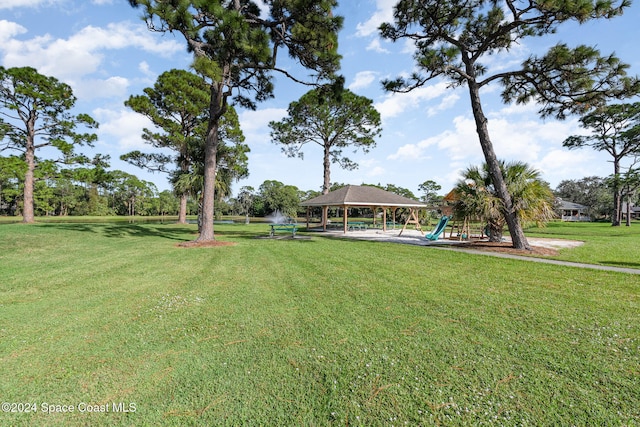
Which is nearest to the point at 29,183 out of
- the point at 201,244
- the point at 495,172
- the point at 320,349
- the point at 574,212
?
the point at 201,244

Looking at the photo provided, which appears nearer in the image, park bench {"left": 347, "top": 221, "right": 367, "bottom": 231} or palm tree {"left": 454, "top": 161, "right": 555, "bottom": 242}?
palm tree {"left": 454, "top": 161, "right": 555, "bottom": 242}

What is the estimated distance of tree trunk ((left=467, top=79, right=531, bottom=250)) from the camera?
9898 mm

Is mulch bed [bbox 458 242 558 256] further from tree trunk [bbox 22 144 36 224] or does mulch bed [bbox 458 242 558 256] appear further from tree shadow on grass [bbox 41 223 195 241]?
tree trunk [bbox 22 144 36 224]

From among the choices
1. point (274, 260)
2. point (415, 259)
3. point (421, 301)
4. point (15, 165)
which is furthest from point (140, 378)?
point (15, 165)

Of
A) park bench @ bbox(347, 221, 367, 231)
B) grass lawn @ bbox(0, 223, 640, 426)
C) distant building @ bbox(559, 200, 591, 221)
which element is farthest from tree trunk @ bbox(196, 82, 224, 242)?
distant building @ bbox(559, 200, 591, 221)

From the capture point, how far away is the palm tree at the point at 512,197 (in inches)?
399

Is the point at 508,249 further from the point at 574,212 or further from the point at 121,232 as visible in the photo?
the point at 574,212

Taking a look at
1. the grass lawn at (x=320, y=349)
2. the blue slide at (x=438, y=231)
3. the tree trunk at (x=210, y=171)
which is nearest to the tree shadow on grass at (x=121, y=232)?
the tree trunk at (x=210, y=171)

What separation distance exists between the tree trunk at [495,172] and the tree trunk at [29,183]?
2478cm

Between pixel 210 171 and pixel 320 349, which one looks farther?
pixel 210 171

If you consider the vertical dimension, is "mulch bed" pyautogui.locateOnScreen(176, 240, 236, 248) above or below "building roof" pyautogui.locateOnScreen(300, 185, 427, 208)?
below

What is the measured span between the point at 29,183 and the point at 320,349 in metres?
23.3

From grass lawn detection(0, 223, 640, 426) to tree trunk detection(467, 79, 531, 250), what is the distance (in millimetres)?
4118

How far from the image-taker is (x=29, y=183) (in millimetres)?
17297
